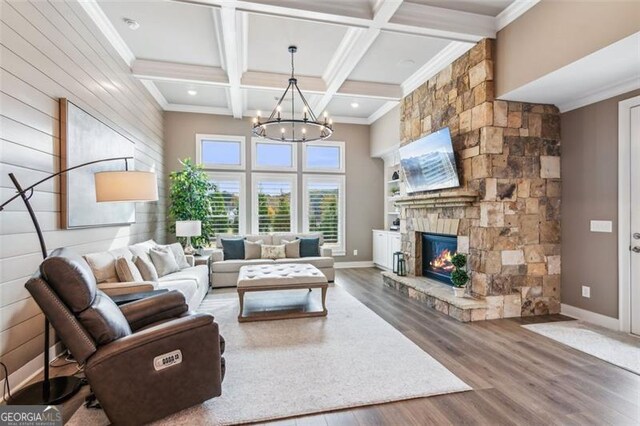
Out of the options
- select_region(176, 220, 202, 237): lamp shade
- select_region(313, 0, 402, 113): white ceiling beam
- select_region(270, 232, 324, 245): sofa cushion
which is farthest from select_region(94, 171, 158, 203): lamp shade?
select_region(270, 232, 324, 245): sofa cushion

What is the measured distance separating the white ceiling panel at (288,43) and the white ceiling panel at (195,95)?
127 centimetres

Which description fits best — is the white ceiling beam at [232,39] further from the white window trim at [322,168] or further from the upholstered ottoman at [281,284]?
the upholstered ottoman at [281,284]

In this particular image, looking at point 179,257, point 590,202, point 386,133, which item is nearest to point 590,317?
point 590,202

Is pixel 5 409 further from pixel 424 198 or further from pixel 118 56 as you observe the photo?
pixel 424 198

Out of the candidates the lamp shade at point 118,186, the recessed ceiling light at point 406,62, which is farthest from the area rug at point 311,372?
the recessed ceiling light at point 406,62

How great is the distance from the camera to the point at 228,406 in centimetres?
216

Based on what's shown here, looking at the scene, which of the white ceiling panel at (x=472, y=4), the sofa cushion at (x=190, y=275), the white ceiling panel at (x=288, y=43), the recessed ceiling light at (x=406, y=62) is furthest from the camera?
the recessed ceiling light at (x=406, y=62)

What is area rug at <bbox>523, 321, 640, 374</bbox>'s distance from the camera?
112 inches

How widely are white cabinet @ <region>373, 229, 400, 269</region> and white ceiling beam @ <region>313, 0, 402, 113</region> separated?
318cm

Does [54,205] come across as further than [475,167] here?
No

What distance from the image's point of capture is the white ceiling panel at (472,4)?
3512mm

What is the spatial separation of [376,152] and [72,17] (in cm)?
580

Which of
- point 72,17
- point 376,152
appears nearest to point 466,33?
point 376,152

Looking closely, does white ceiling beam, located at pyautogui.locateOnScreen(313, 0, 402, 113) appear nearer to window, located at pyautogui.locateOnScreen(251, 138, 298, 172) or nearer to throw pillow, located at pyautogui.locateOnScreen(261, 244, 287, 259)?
window, located at pyautogui.locateOnScreen(251, 138, 298, 172)
